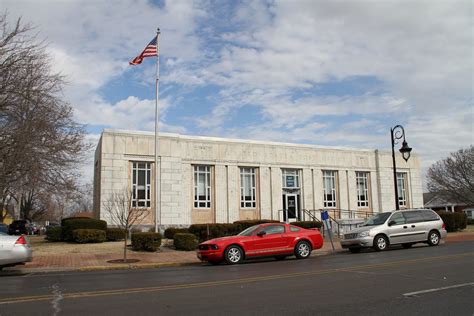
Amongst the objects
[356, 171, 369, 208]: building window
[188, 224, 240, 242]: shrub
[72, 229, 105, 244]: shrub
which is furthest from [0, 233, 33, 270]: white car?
[356, 171, 369, 208]: building window

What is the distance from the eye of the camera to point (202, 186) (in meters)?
29.8

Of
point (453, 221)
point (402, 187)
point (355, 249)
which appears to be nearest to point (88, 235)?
point (355, 249)

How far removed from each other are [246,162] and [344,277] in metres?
20.6

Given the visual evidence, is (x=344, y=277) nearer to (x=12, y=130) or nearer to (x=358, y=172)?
(x=12, y=130)

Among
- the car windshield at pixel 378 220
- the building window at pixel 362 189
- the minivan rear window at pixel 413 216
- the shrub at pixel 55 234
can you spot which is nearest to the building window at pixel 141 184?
the shrub at pixel 55 234

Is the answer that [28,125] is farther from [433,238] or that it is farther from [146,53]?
[433,238]

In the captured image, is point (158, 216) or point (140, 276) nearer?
point (140, 276)

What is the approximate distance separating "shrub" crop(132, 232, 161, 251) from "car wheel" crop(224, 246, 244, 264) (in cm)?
564

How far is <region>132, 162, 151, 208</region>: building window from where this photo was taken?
27.7 m

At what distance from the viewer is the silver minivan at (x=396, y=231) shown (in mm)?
18094

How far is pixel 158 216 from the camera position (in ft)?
90.5

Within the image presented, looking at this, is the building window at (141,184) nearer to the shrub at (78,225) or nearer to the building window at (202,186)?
the building window at (202,186)

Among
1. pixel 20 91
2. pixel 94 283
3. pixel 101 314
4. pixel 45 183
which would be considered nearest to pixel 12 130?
pixel 20 91

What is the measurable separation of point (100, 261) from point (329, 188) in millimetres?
21421
